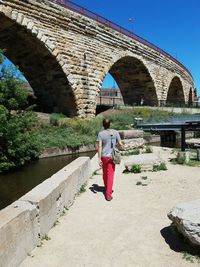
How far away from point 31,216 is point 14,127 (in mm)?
8399

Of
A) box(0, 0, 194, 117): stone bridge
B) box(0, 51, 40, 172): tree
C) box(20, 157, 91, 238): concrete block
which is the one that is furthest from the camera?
box(0, 0, 194, 117): stone bridge

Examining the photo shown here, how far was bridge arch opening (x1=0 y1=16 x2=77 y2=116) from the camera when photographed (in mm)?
18391

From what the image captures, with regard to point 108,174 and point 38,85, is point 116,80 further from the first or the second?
point 108,174

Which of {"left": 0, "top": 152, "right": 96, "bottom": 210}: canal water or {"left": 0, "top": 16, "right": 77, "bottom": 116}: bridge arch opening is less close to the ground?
{"left": 0, "top": 16, "right": 77, "bottom": 116}: bridge arch opening

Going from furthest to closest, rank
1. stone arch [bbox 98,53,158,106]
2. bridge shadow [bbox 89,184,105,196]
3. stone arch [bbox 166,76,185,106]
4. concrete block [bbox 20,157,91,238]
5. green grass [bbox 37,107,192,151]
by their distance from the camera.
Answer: stone arch [bbox 166,76,185,106] → stone arch [bbox 98,53,158,106] → green grass [bbox 37,107,192,151] → bridge shadow [bbox 89,184,105,196] → concrete block [bbox 20,157,91,238]

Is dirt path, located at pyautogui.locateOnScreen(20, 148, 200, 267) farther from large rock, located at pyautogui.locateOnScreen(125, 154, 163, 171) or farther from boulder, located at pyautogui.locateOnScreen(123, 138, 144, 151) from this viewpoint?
boulder, located at pyautogui.locateOnScreen(123, 138, 144, 151)

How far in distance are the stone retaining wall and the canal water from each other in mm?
2574

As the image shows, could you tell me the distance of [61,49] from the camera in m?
19.8

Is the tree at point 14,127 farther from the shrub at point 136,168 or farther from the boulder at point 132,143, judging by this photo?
the shrub at point 136,168

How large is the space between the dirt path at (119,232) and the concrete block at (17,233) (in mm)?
127

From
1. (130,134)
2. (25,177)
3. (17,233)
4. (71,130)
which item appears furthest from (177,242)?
(71,130)

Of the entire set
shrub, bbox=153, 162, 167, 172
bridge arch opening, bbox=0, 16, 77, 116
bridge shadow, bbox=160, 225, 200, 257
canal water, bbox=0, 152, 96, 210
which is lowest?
canal water, bbox=0, 152, 96, 210

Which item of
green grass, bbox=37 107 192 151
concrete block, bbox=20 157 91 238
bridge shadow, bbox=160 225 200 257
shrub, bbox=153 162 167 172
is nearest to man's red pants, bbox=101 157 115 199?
concrete block, bbox=20 157 91 238

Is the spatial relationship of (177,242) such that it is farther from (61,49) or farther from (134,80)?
(134,80)
